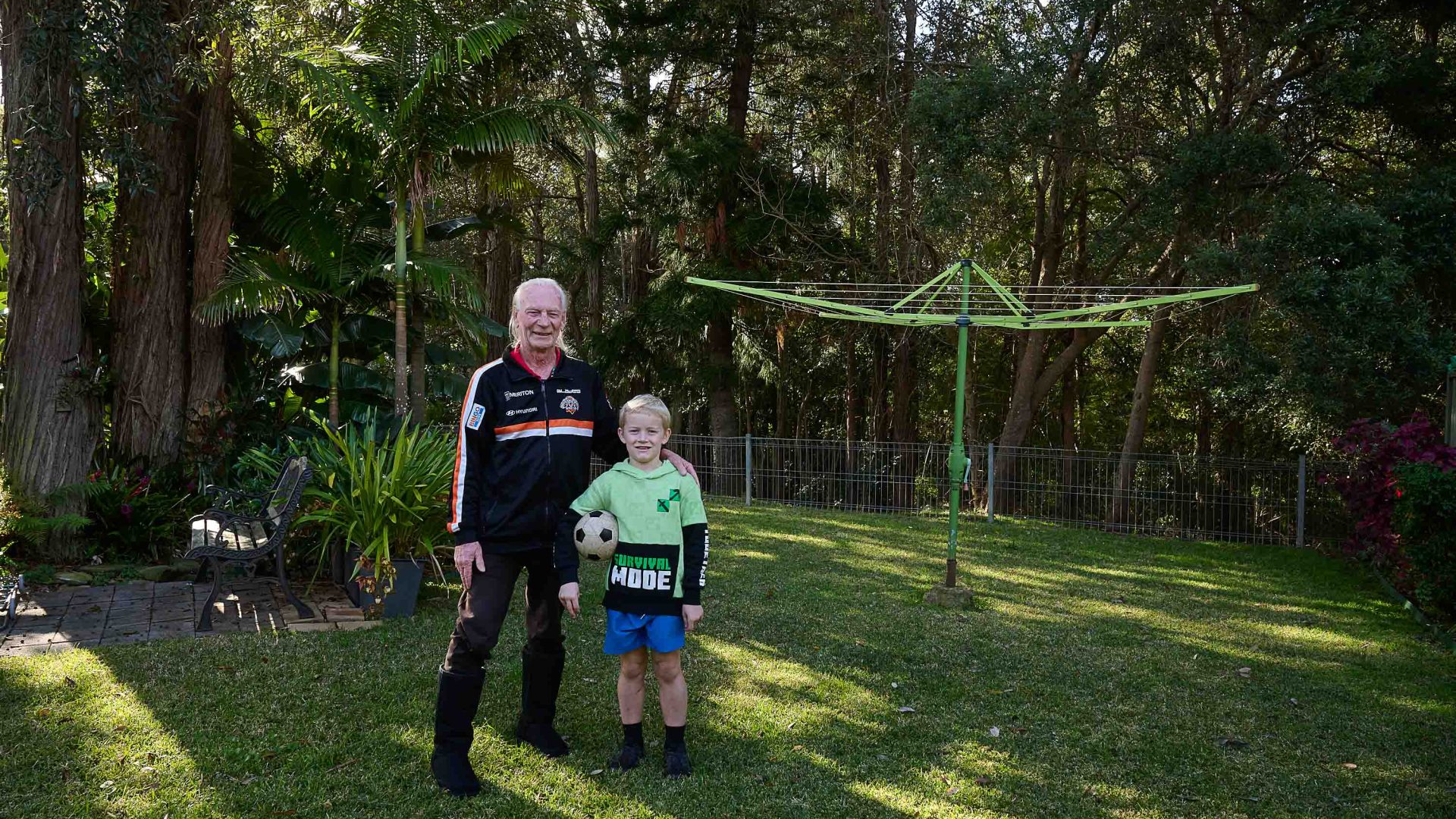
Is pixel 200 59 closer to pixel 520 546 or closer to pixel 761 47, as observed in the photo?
pixel 520 546

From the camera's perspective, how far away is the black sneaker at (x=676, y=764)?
3883 mm

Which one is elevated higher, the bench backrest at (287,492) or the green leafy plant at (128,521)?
the bench backrest at (287,492)

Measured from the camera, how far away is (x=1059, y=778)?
13.1 ft

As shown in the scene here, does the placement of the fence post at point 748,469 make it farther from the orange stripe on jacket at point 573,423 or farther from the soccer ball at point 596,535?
the soccer ball at point 596,535

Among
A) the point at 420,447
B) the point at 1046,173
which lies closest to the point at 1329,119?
the point at 1046,173

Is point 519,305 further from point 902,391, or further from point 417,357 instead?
point 902,391

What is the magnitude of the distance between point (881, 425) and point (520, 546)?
16362 millimetres

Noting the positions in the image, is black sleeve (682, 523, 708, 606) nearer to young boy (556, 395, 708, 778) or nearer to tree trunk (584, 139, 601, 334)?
young boy (556, 395, 708, 778)

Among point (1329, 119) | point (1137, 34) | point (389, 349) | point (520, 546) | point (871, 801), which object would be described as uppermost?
point (1137, 34)

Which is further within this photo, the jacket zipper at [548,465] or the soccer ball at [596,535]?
the jacket zipper at [548,465]

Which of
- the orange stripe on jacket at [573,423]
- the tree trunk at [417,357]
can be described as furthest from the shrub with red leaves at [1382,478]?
the tree trunk at [417,357]

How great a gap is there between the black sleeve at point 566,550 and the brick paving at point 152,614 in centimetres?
289

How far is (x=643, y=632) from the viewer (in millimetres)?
3783

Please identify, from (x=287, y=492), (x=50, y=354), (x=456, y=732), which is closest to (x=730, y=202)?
(x=50, y=354)
